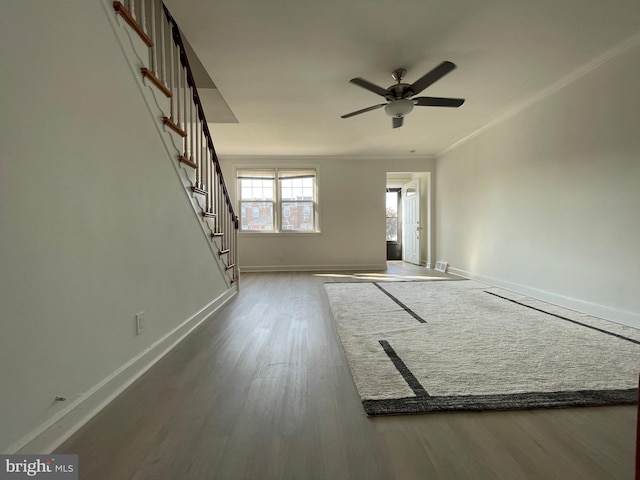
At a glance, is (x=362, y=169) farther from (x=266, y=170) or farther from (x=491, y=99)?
(x=491, y=99)

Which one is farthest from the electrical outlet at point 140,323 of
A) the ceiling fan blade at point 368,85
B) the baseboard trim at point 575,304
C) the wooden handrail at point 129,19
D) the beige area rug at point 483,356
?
the baseboard trim at point 575,304

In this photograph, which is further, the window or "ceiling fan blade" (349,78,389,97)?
the window

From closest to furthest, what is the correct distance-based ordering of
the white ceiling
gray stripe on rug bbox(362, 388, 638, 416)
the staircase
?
gray stripe on rug bbox(362, 388, 638, 416), the staircase, the white ceiling

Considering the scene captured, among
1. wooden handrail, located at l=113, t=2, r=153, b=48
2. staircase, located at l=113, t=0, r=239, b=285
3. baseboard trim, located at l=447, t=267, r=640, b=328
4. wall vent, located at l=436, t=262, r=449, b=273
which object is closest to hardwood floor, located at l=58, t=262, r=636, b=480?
staircase, located at l=113, t=0, r=239, b=285

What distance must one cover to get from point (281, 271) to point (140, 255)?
4524mm

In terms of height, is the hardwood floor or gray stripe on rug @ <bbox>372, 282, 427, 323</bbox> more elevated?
the hardwood floor

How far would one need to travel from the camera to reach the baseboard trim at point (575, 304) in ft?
8.20

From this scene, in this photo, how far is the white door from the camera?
7072 millimetres

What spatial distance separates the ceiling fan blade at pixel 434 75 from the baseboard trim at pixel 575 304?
2.60 meters

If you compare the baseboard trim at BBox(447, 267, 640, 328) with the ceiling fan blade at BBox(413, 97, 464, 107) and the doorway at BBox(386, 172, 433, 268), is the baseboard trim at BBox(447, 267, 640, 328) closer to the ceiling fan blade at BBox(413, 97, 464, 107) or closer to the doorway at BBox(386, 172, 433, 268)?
the ceiling fan blade at BBox(413, 97, 464, 107)


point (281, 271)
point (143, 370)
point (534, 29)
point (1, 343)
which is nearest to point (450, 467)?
point (1, 343)

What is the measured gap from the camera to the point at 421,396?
4.58ft

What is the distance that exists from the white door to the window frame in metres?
2.55

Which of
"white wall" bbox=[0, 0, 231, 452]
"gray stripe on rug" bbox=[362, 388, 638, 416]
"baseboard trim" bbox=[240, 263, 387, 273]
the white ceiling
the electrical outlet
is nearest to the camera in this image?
"white wall" bbox=[0, 0, 231, 452]
